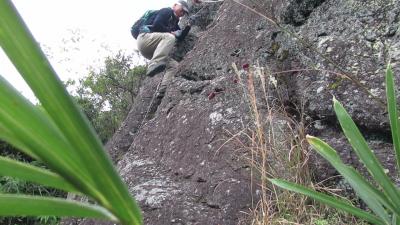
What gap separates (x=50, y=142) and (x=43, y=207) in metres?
0.08

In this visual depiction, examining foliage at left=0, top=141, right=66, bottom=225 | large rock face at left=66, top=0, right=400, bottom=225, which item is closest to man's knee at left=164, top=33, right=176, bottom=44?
large rock face at left=66, top=0, right=400, bottom=225

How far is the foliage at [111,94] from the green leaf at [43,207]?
8.20 metres

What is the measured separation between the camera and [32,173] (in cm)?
45

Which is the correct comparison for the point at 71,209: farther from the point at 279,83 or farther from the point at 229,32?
the point at 229,32

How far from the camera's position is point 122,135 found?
17.6 feet

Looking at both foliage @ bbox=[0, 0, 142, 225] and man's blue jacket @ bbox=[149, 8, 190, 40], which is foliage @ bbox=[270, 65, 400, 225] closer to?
foliage @ bbox=[0, 0, 142, 225]

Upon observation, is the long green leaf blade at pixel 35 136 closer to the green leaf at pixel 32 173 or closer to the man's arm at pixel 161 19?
the green leaf at pixel 32 173

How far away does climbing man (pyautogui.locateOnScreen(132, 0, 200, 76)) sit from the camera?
578 centimetres

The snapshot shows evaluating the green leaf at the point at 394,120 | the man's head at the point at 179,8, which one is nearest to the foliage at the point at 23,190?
the man's head at the point at 179,8

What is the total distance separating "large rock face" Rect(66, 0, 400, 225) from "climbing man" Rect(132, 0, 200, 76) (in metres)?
1.20

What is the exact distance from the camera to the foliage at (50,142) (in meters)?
0.37

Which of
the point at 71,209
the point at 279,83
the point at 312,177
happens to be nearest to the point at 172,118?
the point at 279,83

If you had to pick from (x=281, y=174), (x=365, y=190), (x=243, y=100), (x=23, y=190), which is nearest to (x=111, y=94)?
(x=23, y=190)

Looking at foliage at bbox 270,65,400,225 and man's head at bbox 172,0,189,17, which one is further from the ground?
man's head at bbox 172,0,189,17
